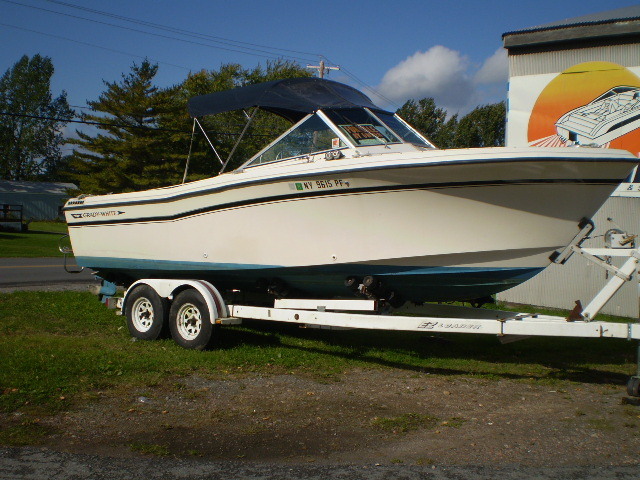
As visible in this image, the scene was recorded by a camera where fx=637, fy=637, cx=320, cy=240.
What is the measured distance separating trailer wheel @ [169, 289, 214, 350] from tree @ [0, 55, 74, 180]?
67143mm

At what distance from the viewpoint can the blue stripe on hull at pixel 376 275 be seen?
6.47 m

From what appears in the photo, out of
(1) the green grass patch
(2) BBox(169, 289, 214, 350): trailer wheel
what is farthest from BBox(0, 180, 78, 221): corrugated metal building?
(1) the green grass patch

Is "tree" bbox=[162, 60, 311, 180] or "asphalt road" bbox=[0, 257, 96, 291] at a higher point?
"tree" bbox=[162, 60, 311, 180]

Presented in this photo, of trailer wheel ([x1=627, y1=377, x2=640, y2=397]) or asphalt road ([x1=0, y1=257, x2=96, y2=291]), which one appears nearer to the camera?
trailer wheel ([x1=627, y1=377, x2=640, y2=397])

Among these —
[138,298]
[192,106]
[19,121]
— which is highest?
[19,121]

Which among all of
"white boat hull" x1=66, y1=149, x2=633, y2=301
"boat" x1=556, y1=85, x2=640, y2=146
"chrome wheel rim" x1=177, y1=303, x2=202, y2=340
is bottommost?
"chrome wheel rim" x1=177, y1=303, x2=202, y2=340

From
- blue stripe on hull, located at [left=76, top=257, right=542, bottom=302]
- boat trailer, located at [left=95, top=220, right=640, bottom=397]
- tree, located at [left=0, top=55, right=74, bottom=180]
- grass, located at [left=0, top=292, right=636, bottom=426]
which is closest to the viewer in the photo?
boat trailer, located at [left=95, top=220, right=640, bottom=397]

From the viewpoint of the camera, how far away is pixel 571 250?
20.6 feet

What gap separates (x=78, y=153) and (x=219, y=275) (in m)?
32.6

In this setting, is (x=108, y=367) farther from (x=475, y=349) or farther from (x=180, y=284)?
(x=475, y=349)

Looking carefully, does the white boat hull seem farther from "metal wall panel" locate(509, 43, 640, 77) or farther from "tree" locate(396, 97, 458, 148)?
"tree" locate(396, 97, 458, 148)

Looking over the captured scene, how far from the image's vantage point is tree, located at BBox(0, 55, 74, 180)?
7025 cm

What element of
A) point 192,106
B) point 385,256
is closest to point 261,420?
point 385,256

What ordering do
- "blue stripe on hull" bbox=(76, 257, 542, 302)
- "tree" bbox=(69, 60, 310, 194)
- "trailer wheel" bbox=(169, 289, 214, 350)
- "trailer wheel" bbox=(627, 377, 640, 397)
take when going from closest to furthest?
"trailer wheel" bbox=(627, 377, 640, 397) < "blue stripe on hull" bbox=(76, 257, 542, 302) < "trailer wheel" bbox=(169, 289, 214, 350) < "tree" bbox=(69, 60, 310, 194)
